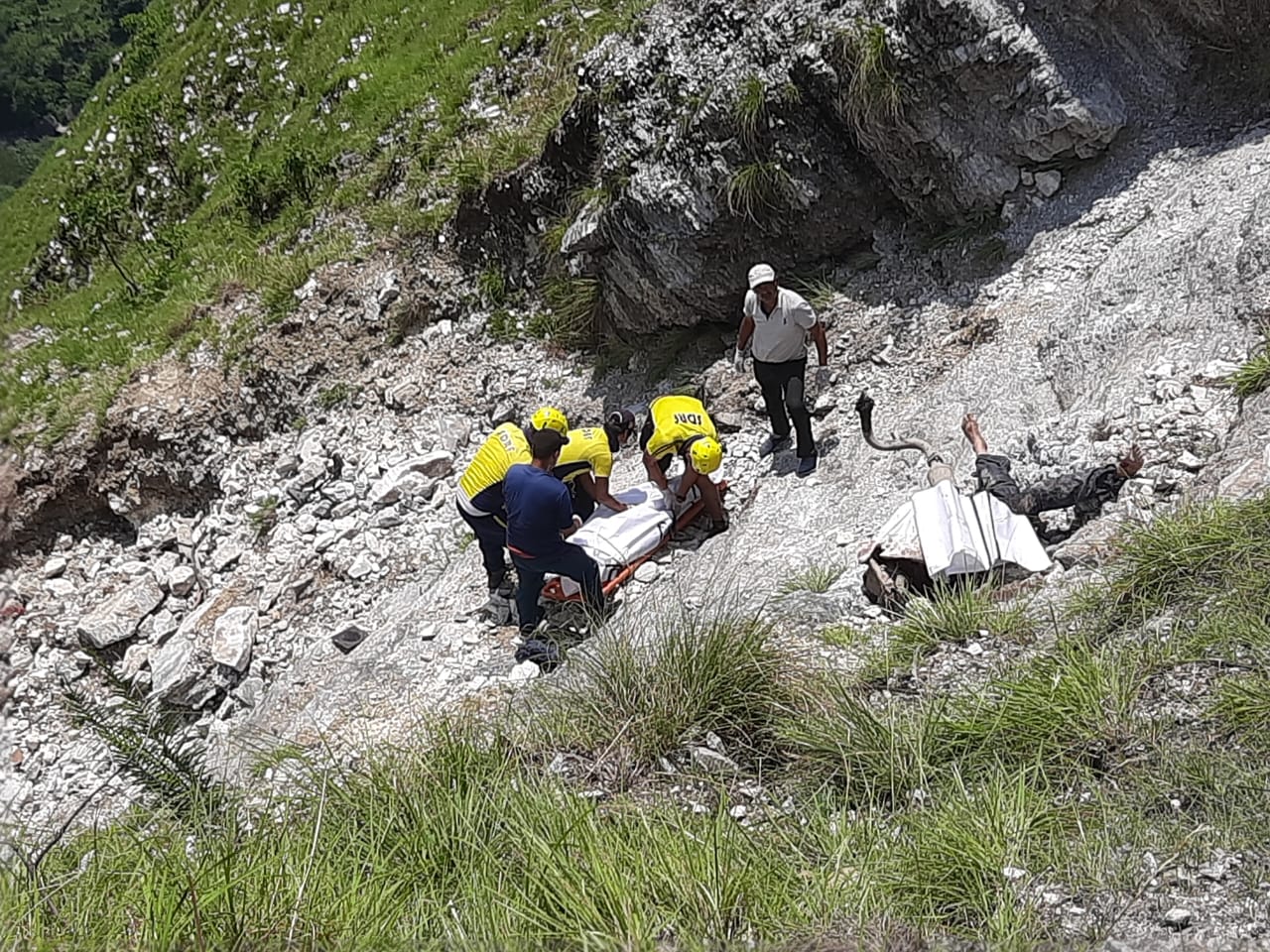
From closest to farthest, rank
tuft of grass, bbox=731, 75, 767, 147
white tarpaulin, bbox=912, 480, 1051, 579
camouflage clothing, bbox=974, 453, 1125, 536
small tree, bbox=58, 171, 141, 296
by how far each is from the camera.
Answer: white tarpaulin, bbox=912, 480, 1051, 579 → camouflage clothing, bbox=974, 453, 1125, 536 → tuft of grass, bbox=731, 75, 767, 147 → small tree, bbox=58, 171, 141, 296

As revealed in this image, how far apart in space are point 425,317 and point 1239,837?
9.61m

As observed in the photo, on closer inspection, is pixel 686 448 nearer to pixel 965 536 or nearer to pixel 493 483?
pixel 493 483

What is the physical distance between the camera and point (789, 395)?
674 centimetres

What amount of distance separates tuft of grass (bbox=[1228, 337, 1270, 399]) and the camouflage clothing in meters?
0.92

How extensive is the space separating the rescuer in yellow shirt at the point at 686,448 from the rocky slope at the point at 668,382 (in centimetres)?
33

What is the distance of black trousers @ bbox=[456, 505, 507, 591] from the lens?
648cm

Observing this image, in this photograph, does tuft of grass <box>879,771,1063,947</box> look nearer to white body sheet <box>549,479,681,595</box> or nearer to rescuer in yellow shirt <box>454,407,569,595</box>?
white body sheet <box>549,479,681,595</box>

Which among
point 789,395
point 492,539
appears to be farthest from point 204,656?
point 789,395

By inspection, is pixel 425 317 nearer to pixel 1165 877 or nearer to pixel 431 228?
pixel 431 228

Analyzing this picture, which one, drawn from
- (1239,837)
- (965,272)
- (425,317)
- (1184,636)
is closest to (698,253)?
(965,272)

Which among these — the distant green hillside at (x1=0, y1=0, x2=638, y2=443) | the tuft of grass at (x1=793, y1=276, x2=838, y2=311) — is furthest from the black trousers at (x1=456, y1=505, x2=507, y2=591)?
the distant green hillside at (x1=0, y1=0, x2=638, y2=443)

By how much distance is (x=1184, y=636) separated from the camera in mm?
3479

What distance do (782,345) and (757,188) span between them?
2066 millimetres

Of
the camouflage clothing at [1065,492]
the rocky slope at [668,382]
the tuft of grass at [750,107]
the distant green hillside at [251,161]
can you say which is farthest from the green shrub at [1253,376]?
the distant green hillside at [251,161]
